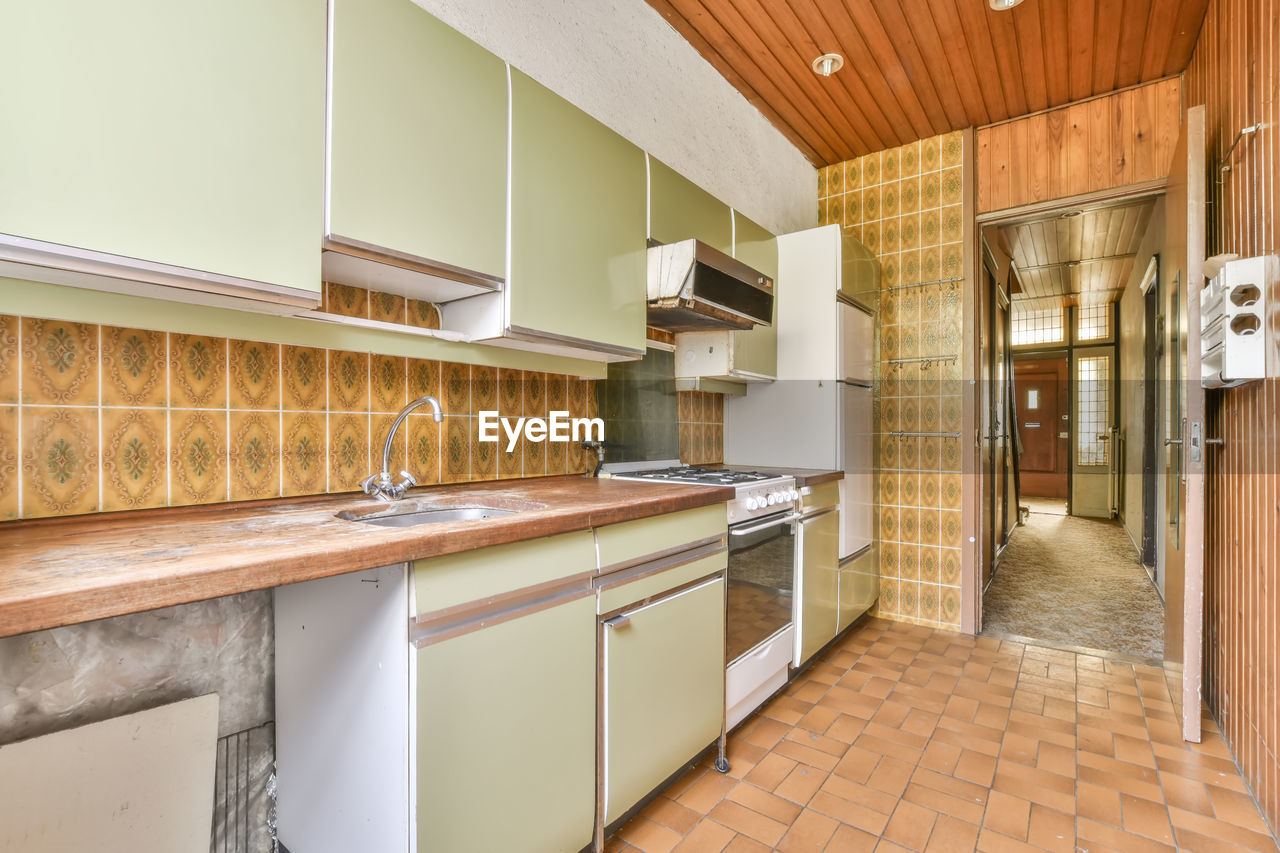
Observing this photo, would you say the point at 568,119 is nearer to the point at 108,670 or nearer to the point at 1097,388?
the point at 108,670

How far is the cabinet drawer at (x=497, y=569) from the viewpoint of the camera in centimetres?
107

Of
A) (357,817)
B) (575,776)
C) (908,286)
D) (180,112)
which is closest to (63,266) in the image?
(180,112)

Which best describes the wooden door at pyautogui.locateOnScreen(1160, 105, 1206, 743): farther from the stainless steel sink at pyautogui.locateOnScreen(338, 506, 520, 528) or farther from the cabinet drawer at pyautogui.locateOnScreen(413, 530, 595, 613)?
the stainless steel sink at pyautogui.locateOnScreen(338, 506, 520, 528)

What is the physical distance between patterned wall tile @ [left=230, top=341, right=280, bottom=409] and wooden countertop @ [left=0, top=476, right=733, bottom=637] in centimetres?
25

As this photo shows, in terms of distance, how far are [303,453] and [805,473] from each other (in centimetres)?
201

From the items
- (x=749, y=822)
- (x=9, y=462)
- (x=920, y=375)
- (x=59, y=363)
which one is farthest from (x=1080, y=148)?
(x=9, y=462)

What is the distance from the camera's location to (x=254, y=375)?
1.41 m

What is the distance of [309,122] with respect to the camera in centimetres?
115

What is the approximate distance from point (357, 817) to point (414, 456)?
0.90 m

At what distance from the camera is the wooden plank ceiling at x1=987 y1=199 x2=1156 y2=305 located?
420 cm

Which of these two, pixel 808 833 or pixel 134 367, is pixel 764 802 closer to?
pixel 808 833

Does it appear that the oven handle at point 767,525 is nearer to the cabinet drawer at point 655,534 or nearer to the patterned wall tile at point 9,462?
the cabinet drawer at point 655,534

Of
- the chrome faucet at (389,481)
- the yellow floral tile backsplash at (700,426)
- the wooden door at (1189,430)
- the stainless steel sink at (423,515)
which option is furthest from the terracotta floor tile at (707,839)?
the wooden door at (1189,430)

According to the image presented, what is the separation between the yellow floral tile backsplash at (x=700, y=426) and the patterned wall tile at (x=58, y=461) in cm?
209
